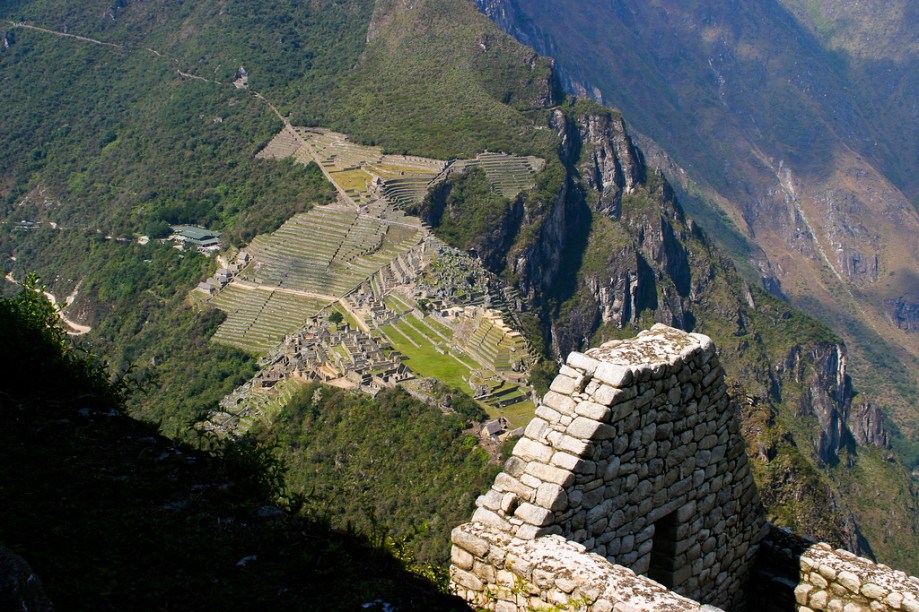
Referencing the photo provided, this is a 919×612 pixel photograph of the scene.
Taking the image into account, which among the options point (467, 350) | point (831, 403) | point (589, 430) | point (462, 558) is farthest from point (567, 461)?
point (831, 403)

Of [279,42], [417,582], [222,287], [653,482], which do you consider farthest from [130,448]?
[279,42]

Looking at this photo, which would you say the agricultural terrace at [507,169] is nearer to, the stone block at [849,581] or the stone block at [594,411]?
the stone block at [849,581]

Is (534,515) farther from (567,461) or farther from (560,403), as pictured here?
(560,403)

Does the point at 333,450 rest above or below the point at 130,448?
below

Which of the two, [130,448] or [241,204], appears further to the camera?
[241,204]

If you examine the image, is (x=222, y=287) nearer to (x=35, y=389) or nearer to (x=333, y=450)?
(x=333, y=450)

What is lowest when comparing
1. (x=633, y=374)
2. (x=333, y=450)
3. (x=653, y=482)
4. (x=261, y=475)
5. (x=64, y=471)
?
(x=333, y=450)

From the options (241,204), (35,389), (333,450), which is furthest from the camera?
(241,204)

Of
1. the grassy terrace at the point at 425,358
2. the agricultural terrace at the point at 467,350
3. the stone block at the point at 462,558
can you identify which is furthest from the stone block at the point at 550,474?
the grassy terrace at the point at 425,358

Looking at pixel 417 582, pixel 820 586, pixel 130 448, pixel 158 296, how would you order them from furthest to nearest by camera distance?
1. pixel 158 296
2. pixel 130 448
3. pixel 820 586
4. pixel 417 582
